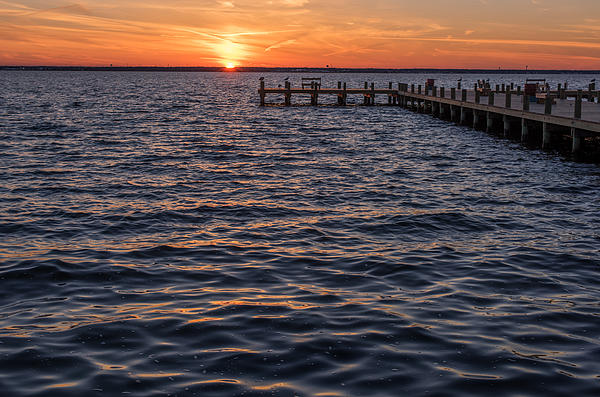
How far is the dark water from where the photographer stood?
19.9 feet

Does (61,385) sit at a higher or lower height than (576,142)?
lower

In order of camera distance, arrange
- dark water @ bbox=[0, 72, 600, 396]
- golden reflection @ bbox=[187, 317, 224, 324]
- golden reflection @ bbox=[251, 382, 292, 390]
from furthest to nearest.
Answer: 1. golden reflection @ bbox=[187, 317, 224, 324]
2. dark water @ bbox=[0, 72, 600, 396]
3. golden reflection @ bbox=[251, 382, 292, 390]

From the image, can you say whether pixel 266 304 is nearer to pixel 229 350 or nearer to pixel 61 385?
pixel 229 350

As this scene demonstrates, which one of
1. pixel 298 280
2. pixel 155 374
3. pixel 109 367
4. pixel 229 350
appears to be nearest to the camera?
pixel 155 374

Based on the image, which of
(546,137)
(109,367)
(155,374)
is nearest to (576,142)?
(546,137)

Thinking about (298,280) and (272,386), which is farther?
(298,280)

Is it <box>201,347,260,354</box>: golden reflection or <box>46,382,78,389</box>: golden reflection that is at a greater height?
<box>201,347,260,354</box>: golden reflection

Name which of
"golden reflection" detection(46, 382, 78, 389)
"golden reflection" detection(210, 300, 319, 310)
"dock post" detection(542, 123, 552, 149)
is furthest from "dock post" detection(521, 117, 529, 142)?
"golden reflection" detection(46, 382, 78, 389)

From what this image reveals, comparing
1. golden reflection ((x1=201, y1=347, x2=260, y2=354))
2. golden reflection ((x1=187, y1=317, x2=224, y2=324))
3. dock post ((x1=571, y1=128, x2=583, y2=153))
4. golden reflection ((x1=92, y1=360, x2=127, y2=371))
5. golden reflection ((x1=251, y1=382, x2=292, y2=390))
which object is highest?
dock post ((x1=571, y1=128, x2=583, y2=153))

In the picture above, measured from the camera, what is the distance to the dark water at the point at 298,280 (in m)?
6.07

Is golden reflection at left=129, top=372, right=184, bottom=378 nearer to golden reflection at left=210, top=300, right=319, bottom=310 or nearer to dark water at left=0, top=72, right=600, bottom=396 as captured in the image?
dark water at left=0, top=72, right=600, bottom=396

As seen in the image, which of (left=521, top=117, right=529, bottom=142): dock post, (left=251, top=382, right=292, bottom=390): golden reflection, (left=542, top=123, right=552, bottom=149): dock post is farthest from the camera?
(left=521, top=117, right=529, bottom=142): dock post

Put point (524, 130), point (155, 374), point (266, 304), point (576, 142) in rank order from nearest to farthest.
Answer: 1. point (155, 374)
2. point (266, 304)
3. point (576, 142)
4. point (524, 130)

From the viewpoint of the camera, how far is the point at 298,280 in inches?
352
